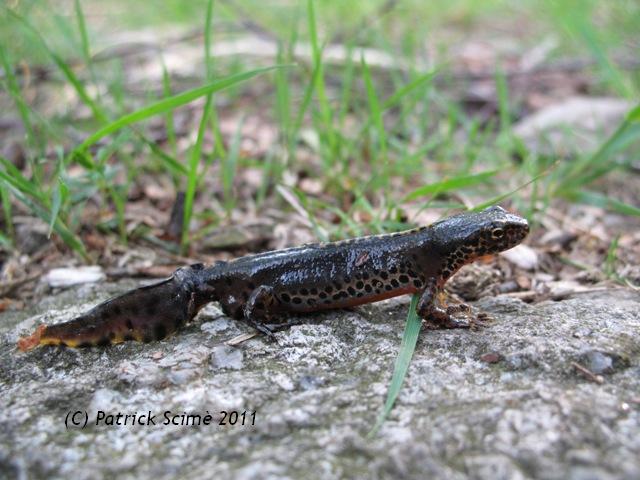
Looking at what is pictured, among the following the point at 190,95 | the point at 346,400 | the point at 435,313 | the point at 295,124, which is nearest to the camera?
the point at 346,400

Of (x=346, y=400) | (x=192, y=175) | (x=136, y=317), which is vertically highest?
(x=192, y=175)

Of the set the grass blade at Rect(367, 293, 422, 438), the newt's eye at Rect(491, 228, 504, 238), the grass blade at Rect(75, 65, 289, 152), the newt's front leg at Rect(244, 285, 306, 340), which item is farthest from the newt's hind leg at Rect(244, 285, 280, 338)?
the newt's eye at Rect(491, 228, 504, 238)

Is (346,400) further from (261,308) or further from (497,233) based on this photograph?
(497,233)

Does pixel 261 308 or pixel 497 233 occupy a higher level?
pixel 497 233

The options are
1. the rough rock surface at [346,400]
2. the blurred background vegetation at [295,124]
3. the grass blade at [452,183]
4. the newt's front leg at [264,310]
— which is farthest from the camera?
the blurred background vegetation at [295,124]

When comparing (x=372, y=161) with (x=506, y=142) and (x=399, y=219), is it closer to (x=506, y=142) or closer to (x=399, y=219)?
(x=399, y=219)

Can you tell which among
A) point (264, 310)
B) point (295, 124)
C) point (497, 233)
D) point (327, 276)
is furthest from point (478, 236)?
point (295, 124)

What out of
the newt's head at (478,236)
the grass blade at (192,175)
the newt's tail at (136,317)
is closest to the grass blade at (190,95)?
the grass blade at (192,175)

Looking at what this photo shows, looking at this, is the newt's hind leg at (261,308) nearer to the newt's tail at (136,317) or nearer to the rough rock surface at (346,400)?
the rough rock surface at (346,400)
